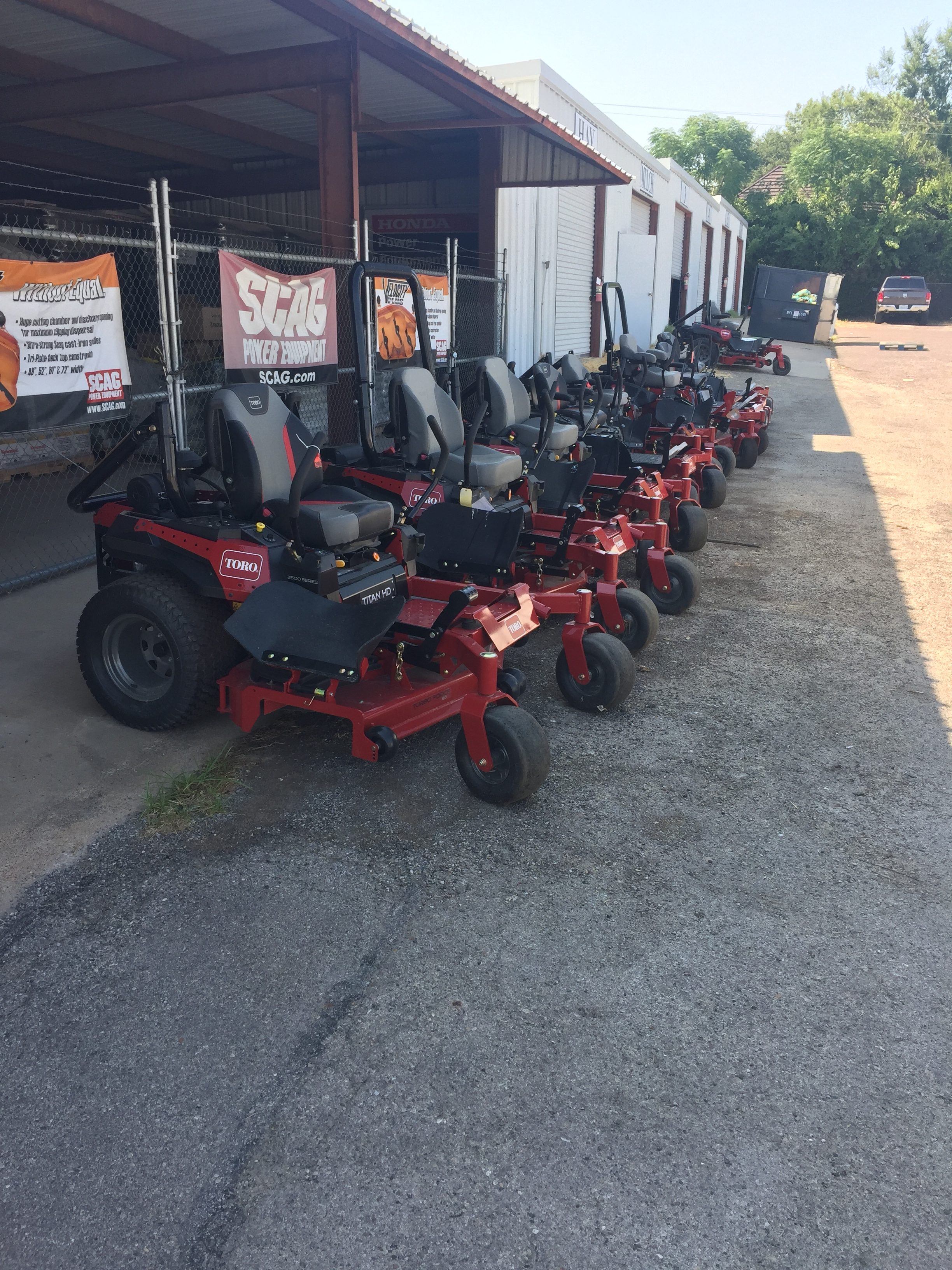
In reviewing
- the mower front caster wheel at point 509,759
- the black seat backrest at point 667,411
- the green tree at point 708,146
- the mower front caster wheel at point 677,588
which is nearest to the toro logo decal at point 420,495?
the mower front caster wheel at point 677,588

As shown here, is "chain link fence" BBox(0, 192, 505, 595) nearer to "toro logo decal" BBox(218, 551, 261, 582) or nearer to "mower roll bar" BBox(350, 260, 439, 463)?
"mower roll bar" BBox(350, 260, 439, 463)

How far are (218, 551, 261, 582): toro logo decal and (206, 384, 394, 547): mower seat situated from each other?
22 centimetres

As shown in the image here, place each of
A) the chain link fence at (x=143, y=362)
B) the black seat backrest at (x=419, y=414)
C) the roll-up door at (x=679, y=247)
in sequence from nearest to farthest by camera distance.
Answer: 1. the black seat backrest at (x=419, y=414)
2. the chain link fence at (x=143, y=362)
3. the roll-up door at (x=679, y=247)

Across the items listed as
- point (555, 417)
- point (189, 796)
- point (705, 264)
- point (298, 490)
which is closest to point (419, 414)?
point (555, 417)

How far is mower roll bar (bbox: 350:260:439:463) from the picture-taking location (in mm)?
4695

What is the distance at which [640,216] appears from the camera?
2253 centimetres

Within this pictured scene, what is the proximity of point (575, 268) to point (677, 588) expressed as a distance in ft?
40.6

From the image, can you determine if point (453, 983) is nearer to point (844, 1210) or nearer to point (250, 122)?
point (844, 1210)

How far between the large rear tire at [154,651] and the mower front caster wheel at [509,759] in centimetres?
106

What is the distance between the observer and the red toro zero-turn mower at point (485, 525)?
421 cm

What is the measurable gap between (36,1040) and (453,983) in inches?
40.4

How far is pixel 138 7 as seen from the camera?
746cm

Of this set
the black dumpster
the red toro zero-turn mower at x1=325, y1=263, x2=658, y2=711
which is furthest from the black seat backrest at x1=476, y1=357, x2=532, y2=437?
the black dumpster

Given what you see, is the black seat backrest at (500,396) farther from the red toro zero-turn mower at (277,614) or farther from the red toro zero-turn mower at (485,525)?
the red toro zero-turn mower at (277,614)
